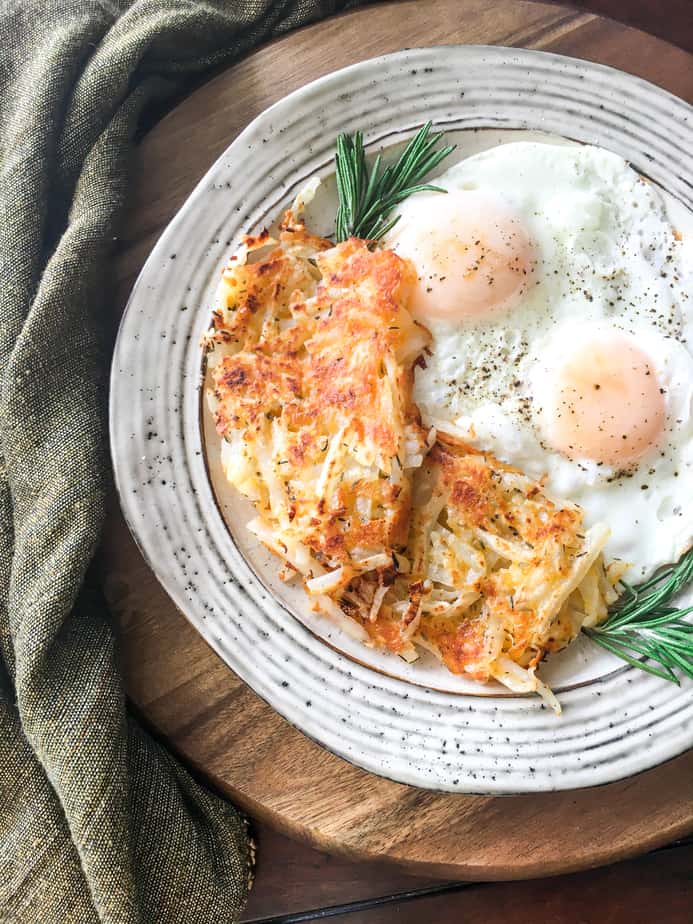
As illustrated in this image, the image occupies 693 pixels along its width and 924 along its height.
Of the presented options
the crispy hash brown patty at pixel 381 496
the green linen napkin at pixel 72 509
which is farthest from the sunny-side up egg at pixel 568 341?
the green linen napkin at pixel 72 509

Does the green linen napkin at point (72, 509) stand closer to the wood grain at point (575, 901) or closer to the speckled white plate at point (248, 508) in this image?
the speckled white plate at point (248, 508)

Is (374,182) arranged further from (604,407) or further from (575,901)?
(575,901)

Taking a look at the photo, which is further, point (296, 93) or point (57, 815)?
point (296, 93)

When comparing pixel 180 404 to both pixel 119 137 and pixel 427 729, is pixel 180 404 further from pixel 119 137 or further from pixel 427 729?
pixel 427 729

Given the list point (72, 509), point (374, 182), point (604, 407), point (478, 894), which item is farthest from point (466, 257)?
point (478, 894)

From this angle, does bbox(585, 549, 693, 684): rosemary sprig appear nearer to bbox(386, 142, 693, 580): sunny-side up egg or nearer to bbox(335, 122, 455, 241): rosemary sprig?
bbox(386, 142, 693, 580): sunny-side up egg

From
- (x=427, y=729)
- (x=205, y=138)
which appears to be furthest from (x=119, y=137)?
(x=427, y=729)
